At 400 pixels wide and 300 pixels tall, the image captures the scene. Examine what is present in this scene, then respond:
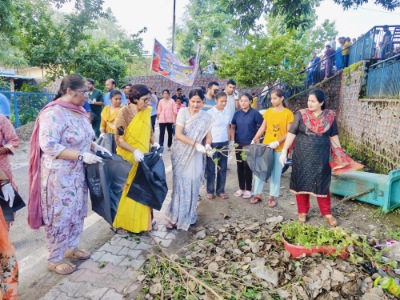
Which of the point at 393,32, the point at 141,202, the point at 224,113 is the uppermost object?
the point at 393,32

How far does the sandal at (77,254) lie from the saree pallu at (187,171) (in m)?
1.08

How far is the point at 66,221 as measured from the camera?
2.60 metres

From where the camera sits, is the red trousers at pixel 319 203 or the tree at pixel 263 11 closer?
the red trousers at pixel 319 203

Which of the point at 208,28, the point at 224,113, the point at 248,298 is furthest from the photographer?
the point at 208,28

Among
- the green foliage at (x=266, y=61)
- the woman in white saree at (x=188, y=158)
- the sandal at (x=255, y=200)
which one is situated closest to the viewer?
the woman in white saree at (x=188, y=158)

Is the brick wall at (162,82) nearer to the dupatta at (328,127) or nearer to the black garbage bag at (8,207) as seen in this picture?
the dupatta at (328,127)

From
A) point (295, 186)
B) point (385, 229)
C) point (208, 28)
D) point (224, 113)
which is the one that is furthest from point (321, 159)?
point (208, 28)

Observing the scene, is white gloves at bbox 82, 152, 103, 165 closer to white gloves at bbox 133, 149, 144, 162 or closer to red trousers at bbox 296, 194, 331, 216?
A: white gloves at bbox 133, 149, 144, 162

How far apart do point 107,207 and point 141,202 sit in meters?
0.60

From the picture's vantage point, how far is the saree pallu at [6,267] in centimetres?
189

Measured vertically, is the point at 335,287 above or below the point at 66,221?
below

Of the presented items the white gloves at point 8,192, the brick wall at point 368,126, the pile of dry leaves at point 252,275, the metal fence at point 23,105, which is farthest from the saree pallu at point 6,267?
the metal fence at point 23,105

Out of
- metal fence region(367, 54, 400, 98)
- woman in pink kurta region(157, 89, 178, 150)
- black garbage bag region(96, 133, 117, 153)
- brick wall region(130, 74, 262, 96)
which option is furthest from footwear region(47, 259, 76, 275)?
brick wall region(130, 74, 262, 96)

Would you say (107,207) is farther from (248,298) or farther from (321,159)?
(321,159)
